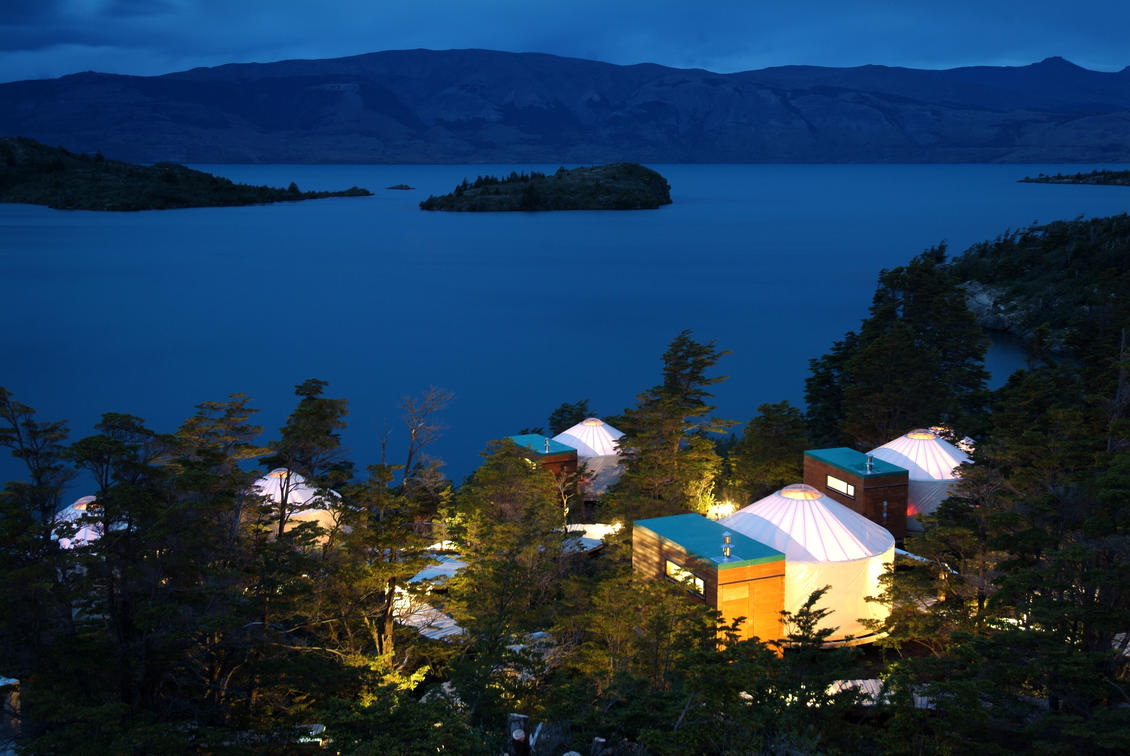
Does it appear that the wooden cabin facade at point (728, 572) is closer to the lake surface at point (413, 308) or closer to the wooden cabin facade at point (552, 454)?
the wooden cabin facade at point (552, 454)

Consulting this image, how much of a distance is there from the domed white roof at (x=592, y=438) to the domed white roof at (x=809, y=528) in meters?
10.6

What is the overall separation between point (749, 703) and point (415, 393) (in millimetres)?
35555

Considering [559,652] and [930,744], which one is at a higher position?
[930,744]

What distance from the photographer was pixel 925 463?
2778 cm

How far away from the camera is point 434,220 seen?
118 metres

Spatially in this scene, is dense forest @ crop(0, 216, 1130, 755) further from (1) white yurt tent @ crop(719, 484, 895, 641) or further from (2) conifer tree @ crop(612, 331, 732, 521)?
(2) conifer tree @ crop(612, 331, 732, 521)

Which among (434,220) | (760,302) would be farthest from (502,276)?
(434,220)

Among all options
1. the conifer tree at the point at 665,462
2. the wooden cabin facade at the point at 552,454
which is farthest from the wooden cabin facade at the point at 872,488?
the wooden cabin facade at the point at 552,454

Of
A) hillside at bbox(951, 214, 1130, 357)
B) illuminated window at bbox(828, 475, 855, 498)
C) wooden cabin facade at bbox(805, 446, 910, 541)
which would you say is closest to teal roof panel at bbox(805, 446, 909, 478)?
wooden cabin facade at bbox(805, 446, 910, 541)

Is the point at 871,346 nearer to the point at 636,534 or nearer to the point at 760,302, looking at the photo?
the point at 636,534

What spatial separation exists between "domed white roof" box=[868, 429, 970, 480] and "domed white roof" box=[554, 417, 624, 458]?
30.4 ft

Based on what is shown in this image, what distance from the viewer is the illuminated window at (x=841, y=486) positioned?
25.6 metres

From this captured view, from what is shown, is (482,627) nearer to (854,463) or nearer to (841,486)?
(841,486)

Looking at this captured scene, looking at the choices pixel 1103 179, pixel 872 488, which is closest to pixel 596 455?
pixel 872 488
